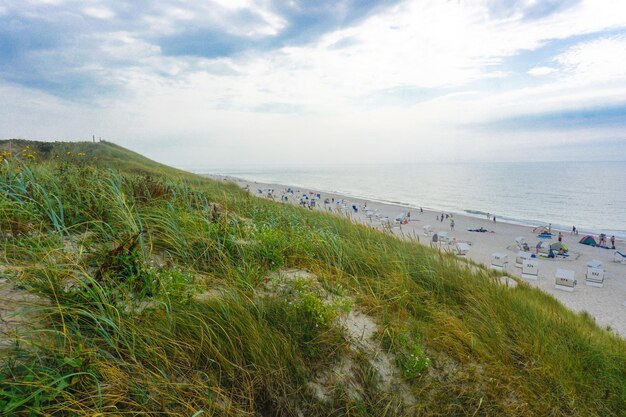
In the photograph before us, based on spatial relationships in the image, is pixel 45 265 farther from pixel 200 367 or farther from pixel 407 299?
pixel 407 299

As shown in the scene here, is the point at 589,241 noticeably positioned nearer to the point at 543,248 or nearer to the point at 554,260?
the point at 543,248

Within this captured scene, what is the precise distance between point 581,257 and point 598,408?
31199 millimetres

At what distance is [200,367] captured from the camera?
243 cm

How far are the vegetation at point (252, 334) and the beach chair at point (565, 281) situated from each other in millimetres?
18165

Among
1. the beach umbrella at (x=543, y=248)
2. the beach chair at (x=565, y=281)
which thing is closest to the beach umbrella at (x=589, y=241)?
the beach umbrella at (x=543, y=248)

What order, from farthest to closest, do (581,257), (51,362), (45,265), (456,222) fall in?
(456,222)
(581,257)
(45,265)
(51,362)

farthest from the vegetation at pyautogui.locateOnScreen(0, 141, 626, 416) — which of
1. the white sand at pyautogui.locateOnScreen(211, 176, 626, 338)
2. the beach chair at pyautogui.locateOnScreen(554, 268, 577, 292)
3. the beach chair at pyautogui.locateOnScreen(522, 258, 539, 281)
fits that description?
the beach chair at pyautogui.locateOnScreen(522, 258, 539, 281)

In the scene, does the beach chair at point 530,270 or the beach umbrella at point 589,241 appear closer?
the beach chair at point 530,270

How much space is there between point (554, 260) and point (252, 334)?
3080cm

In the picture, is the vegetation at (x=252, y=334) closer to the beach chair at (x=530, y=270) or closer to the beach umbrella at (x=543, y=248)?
the beach chair at (x=530, y=270)

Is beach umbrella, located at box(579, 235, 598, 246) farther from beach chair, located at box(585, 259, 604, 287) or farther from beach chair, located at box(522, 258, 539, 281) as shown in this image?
beach chair, located at box(522, 258, 539, 281)

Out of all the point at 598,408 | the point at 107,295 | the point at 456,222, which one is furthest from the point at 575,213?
the point at 107,295

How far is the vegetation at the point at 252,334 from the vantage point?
2052 millimetres

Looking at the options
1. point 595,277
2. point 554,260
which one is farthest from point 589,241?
point 595,277
